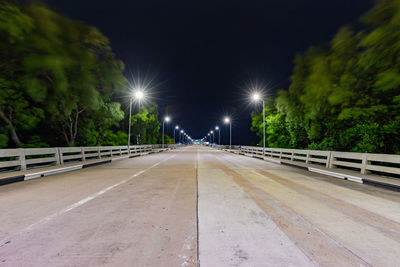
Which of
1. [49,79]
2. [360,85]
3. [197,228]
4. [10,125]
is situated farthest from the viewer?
[10,125]

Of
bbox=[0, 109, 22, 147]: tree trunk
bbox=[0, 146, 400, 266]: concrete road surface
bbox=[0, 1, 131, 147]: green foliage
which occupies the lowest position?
bbox=[0, 146, 400, 266]: concrete road surface

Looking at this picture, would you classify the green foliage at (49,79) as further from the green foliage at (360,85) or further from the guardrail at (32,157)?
the green foliage at (360,85)

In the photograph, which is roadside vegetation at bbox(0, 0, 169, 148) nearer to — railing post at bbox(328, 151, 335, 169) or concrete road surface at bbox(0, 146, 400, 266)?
concrete road surface at bbox(0, 146, 400, 266)

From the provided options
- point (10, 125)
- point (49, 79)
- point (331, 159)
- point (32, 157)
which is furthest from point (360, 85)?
point (10, 125)

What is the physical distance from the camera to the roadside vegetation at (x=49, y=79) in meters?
9.16

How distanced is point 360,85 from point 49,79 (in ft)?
56.8

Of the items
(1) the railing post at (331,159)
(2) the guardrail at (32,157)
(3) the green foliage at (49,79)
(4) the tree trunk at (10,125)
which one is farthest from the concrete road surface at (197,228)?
(4) the tree trunk at (10,125)

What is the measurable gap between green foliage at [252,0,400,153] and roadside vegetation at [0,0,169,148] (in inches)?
577

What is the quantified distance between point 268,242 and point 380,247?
157cm

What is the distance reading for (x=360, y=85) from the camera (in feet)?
34.5

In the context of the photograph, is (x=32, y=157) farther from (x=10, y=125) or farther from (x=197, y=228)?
(x=197, y=228)

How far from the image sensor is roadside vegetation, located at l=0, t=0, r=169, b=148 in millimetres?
9164

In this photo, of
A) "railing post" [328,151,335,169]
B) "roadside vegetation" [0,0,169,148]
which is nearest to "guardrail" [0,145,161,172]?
"roadside vegetation" [0,0,169,148]

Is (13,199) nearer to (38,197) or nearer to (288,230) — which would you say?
(38,197)
